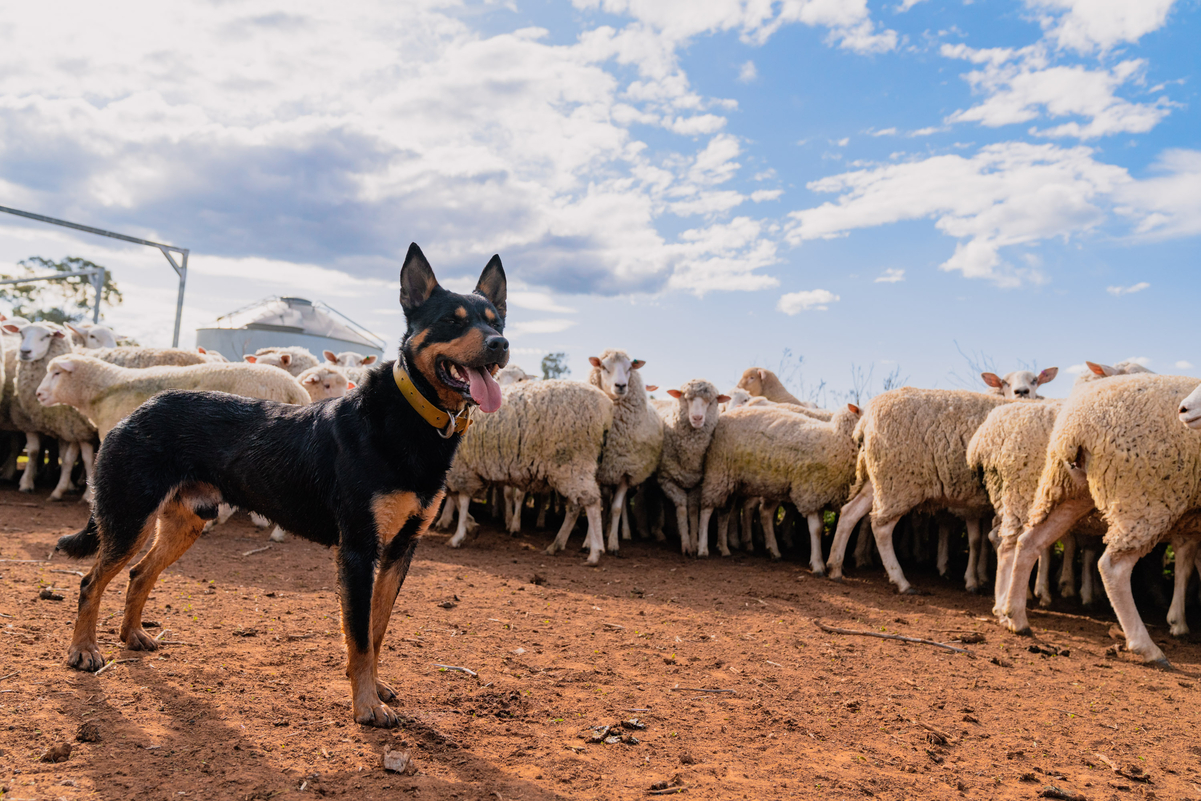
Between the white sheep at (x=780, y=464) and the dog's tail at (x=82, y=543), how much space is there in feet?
23.3

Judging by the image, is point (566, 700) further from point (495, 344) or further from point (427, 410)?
point (495, 344)

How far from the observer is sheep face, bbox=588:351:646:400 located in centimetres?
955

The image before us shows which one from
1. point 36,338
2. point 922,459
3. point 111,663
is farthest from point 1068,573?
point 36,338

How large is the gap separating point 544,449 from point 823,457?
11.7ft

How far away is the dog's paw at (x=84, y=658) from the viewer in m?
3.86

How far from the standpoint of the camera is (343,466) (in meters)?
3.47

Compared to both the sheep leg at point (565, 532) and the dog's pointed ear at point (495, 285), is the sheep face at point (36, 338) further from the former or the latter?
the dog's pointed ear at point (495, 285)

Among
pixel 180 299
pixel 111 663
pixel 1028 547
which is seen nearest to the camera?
pixel 111 663

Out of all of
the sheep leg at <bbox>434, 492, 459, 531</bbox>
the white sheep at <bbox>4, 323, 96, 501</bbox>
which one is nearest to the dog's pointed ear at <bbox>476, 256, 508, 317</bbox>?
the sheep leg at <bbox>434, 492, 459, 531</bbox>

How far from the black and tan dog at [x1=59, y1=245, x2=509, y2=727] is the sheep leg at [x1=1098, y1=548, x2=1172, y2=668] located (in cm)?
528

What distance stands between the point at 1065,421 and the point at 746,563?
430 centimetres

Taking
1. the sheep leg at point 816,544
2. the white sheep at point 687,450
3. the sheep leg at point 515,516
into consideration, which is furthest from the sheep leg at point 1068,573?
the sheep leg at point 515,516

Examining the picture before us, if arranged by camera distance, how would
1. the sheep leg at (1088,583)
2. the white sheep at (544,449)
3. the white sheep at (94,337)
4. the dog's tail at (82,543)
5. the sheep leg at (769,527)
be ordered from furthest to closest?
the white sheep at (94,337), the sheep leg at (769,527), the white sheep at (544,449), the sheep leg at (1088,583), the dog's tail at (82,543)

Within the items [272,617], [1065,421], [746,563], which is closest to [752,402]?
[746,563]
